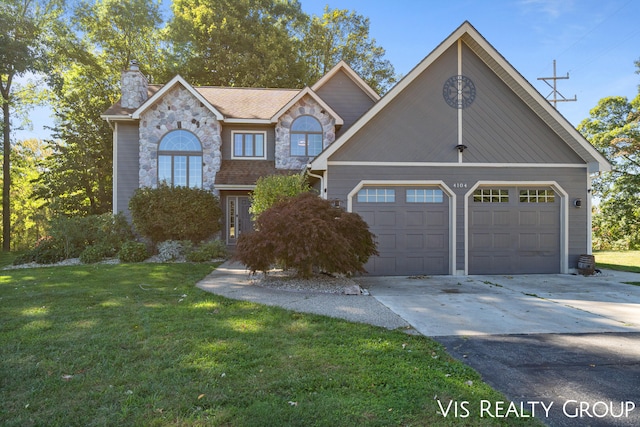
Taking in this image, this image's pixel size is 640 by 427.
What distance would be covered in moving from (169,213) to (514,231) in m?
11.4

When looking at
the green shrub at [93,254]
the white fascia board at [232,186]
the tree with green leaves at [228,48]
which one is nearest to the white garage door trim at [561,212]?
the white fascia board at [232,186]

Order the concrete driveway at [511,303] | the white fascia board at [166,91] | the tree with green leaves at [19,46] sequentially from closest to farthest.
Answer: the concrete driveway at [511,303], the white fascia board at [166,91], the tree with green leaves at [19,46]

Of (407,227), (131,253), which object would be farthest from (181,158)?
(407,227)

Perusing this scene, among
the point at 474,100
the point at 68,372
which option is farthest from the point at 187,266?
the point at 474,100

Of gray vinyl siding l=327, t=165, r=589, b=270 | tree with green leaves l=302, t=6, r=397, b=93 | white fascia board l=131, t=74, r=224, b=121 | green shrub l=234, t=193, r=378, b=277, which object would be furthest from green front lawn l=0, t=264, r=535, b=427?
tree with green leaves l=302, t=6, r=397, b=93

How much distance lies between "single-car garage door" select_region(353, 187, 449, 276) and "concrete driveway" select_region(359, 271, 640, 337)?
20.3 inches

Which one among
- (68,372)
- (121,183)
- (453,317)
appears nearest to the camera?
(68,372)

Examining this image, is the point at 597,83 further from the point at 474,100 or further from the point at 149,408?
the point at 149,408

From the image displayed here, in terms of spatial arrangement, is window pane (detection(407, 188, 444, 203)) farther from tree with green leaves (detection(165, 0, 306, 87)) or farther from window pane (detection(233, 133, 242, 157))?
tree with green leaves (detection(165, 0, 306, 87))

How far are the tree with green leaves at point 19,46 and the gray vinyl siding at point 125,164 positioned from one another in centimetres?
864

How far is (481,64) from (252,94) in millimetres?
10885

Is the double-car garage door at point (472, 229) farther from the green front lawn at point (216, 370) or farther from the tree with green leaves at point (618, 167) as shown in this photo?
the tree with green leaves at point (618, 167)

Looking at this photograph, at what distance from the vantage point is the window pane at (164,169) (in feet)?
48.3

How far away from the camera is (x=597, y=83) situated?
2298 centimetres
